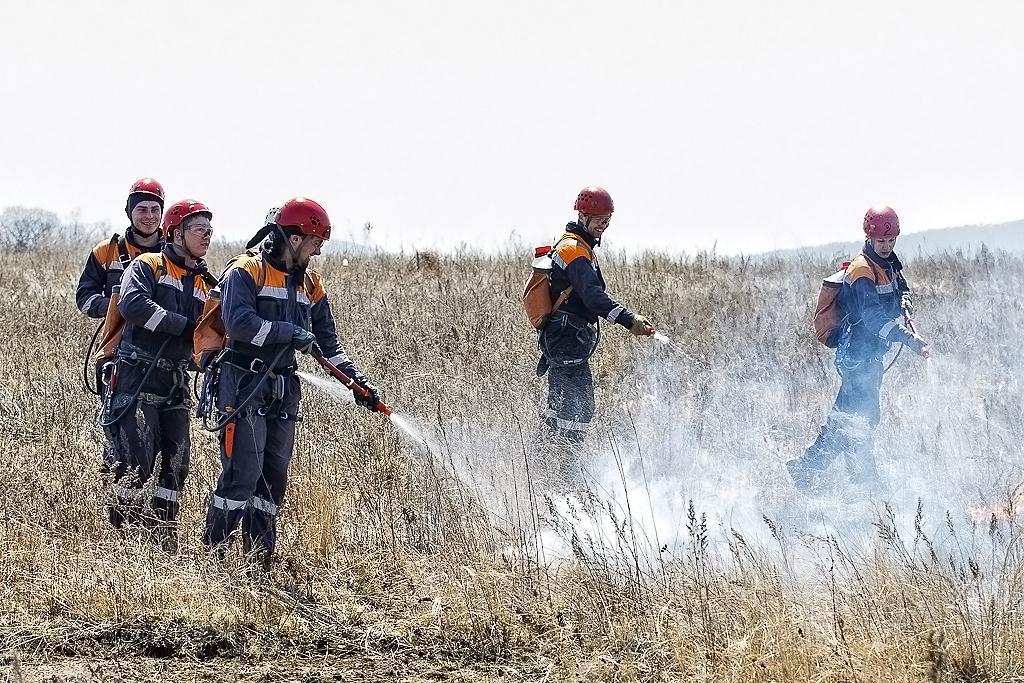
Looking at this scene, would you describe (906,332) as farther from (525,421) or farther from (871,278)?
(525,421)

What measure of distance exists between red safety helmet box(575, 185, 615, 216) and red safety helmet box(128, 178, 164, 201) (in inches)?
109

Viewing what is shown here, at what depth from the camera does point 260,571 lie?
182 inches

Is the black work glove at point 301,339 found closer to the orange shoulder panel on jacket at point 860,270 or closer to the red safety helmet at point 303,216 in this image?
the red safety helmet at point 303,216

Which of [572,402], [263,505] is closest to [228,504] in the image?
[263,505]

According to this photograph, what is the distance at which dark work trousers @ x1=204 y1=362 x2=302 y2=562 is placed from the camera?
15.4ft

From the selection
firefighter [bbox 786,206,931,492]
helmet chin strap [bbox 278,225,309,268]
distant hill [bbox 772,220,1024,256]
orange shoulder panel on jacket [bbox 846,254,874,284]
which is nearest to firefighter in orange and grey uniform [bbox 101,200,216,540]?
helmet chin strap [bbox 278,225,309,268]

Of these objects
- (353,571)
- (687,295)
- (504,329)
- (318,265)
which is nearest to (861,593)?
(353,571)

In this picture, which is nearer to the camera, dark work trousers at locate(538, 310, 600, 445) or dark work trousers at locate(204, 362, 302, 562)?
dark work trousers at locate(204, 362, 302, 562)

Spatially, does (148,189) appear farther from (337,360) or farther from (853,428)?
(853,428)

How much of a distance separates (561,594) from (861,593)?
51.6 inches

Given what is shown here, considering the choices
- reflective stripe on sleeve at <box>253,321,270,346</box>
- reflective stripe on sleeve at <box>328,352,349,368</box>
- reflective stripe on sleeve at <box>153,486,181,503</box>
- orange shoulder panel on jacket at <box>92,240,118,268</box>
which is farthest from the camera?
orange shoulder panel on jacket at <box>92,240,118,268</box>

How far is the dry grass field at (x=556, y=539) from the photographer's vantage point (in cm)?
379

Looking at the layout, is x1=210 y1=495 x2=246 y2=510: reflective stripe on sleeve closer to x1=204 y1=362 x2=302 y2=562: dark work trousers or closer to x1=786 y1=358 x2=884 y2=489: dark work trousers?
x1=204 y1=362 x2=302 y2=562: dark work trousers

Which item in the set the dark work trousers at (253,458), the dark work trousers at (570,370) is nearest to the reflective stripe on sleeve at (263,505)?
the dark work trousers at (253,458)
